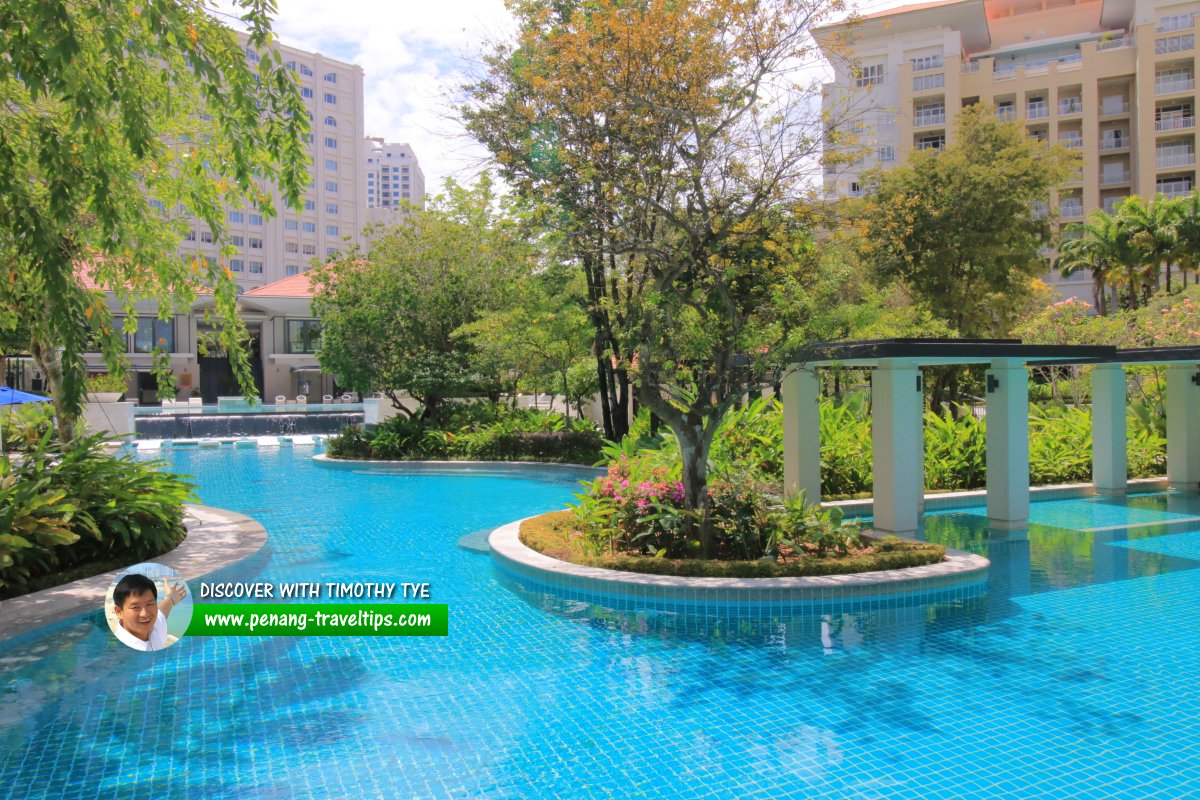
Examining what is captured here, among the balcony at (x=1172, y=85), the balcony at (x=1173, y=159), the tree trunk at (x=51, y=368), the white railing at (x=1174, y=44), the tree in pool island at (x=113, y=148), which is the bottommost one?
the tree trunk at (x=51, y=368)

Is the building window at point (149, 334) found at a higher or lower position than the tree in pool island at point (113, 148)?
higher

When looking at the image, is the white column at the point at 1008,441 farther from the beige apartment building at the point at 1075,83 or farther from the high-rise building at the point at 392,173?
the high-rise building at the point at 392,173

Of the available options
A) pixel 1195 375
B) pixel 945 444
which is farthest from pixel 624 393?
pixel 1195 375

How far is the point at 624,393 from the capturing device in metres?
20.5

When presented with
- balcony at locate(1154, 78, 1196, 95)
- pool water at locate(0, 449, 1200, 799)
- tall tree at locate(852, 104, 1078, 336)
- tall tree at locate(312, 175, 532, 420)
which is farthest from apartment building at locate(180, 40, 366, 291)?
pool water at locate(0, 449, 1200, 799)

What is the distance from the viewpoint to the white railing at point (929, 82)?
57219 mm

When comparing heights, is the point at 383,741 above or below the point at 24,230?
below

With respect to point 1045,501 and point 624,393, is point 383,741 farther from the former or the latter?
point 624,393

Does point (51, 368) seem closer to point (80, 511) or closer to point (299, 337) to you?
point (80, 511)

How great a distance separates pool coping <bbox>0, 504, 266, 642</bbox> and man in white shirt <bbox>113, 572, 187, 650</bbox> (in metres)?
0.87

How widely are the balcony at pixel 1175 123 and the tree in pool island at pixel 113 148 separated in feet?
199

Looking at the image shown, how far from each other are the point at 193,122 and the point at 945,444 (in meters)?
12.2

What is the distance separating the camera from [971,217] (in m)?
24.3

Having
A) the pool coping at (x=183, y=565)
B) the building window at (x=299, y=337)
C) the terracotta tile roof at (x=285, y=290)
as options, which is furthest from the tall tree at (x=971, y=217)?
the building window at (x=299, y=337)
